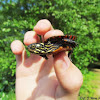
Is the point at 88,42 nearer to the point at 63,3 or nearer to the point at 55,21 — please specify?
the point at 55,21

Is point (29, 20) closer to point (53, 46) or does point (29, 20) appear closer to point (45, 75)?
point (45, 75)

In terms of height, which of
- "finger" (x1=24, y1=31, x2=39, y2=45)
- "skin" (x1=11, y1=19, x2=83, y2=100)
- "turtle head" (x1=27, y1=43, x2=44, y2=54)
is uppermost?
"turtle head" (x1=27, y1=43, x2=44, y2=54)

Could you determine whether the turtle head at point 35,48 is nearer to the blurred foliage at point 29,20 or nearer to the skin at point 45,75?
the skin at point 45,75

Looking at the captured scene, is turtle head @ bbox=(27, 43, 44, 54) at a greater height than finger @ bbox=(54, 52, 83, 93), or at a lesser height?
greater

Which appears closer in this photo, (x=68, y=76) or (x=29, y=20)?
(x=68, y=76)

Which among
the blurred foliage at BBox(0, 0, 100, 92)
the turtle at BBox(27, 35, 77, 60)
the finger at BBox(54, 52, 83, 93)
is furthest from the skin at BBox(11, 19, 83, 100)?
the blurred foliage at BBox(0, 0, 100, 92)

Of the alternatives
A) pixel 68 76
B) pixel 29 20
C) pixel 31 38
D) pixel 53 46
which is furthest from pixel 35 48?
pixel 29 20

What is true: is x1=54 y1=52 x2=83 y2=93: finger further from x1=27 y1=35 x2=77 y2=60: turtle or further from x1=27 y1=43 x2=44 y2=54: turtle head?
x1=27 y1=43 x2=44 y2=54: turtle head

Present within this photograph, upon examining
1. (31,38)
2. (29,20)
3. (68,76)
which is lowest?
(68,76)

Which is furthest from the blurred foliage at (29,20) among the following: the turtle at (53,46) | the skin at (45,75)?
the turtle at (53,46)
